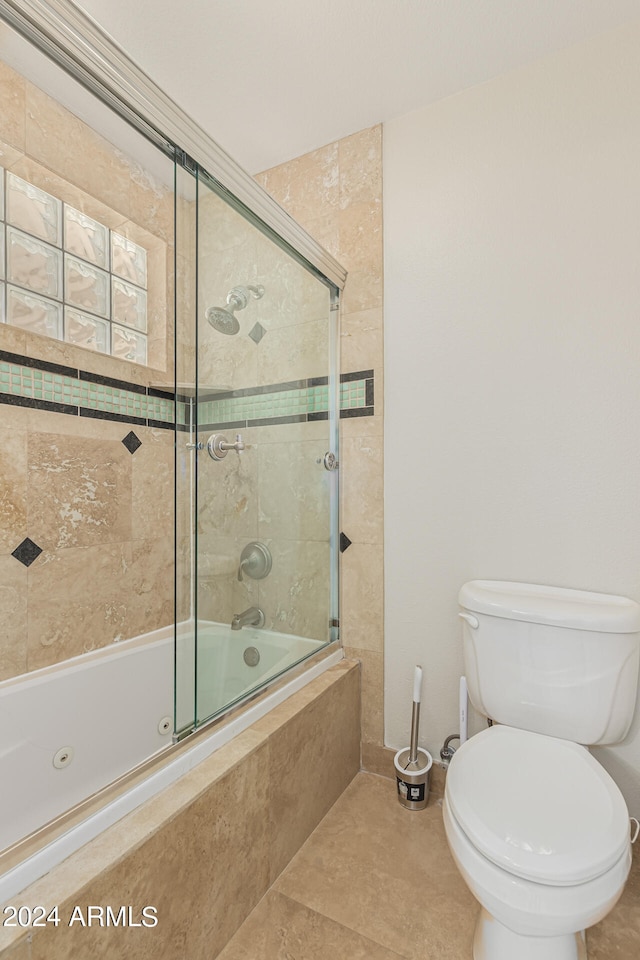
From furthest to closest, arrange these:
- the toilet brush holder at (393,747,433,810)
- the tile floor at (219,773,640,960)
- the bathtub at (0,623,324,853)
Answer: the toilet brush holder at (393,747,433,810) < the bathtub at (0,623,324,853) < the tile floor at (219,773,640,960)

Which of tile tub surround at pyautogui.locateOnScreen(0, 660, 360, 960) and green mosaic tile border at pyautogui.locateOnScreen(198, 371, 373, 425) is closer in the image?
tile tub surround at pyautogui.locateOnScreen(0, 660, 360, 960)

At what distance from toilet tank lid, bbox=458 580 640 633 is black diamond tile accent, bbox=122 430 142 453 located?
4.46 feet

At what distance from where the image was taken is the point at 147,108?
103 centimetres

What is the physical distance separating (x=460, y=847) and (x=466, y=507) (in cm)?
96

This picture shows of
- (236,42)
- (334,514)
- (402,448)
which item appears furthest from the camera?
(334,514)

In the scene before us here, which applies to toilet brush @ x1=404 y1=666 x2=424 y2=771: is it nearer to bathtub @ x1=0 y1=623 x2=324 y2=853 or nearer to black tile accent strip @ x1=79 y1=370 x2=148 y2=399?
bathtub @ x1=0 y1=623 x2=324 y2=853

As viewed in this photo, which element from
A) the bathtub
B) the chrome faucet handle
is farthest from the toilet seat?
the chrome faucet handle

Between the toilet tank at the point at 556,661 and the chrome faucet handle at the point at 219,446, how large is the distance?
2.79ft

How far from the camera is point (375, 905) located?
1.23 m

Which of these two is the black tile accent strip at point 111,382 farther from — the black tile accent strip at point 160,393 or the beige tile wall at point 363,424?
the beige tile wall at point 363,424

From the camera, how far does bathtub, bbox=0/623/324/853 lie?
4.05 ft

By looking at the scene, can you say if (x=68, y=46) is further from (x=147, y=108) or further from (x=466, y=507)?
(x=466, y=507)

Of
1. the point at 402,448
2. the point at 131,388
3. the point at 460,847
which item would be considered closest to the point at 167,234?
the point at 131,388

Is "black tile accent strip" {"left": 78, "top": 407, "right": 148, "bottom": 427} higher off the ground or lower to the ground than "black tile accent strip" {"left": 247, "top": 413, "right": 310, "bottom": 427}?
higher
